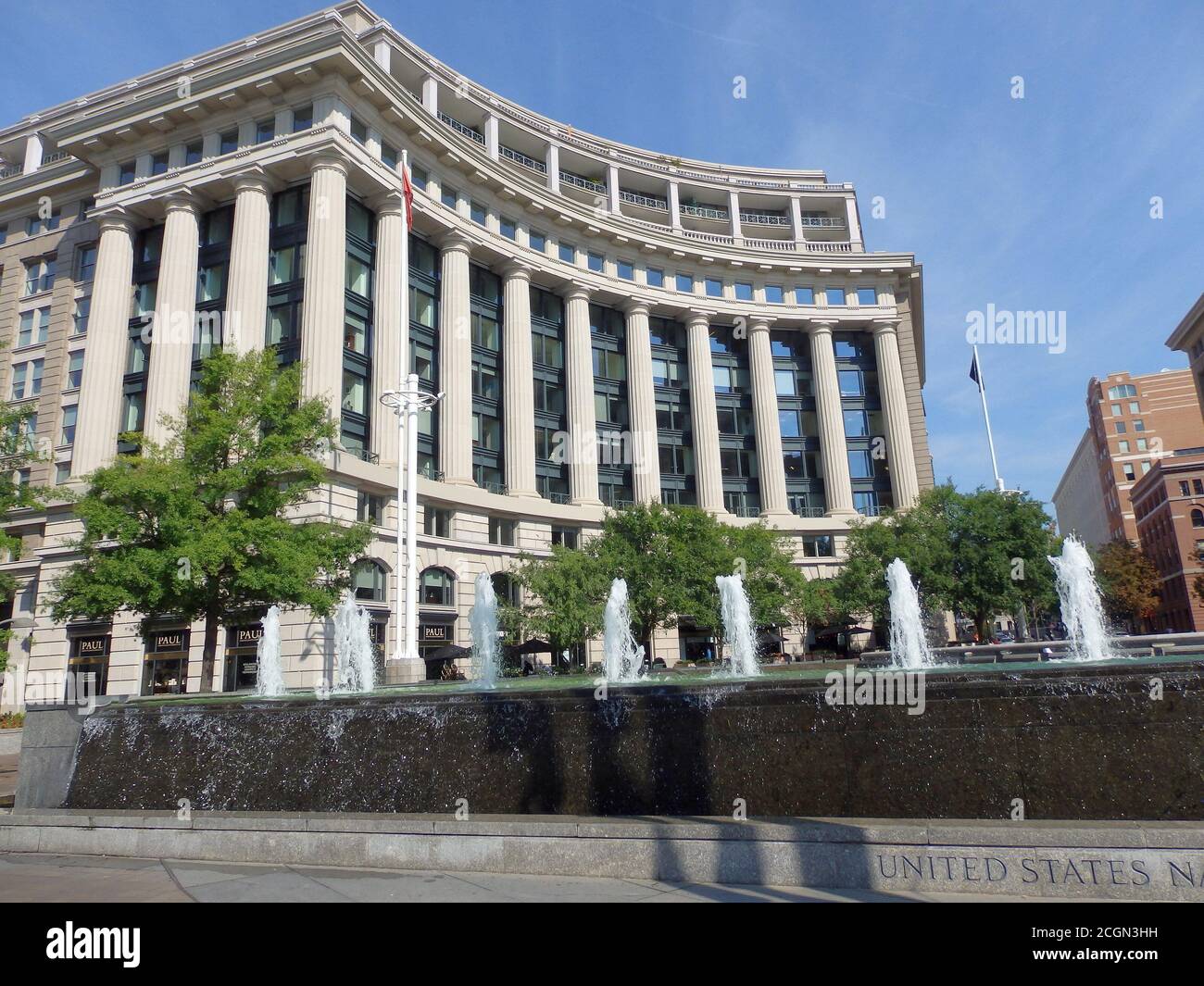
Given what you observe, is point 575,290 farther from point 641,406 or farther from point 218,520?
point 218,520

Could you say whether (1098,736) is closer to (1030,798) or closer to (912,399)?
(1030,798)

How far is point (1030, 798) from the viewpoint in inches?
289

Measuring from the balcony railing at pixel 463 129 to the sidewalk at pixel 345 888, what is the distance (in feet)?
180

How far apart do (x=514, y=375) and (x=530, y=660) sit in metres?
17.9

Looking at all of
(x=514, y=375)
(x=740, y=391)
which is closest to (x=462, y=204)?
(x=514, y=375)

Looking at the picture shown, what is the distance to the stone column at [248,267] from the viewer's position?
37188 millimetres

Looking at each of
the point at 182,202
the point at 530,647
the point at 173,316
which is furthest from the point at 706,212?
the point at 530,647

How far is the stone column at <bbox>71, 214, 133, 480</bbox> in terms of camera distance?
39.2 m

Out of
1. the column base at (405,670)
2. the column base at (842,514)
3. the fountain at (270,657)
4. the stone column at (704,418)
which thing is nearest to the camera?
the fountain at (270,657)

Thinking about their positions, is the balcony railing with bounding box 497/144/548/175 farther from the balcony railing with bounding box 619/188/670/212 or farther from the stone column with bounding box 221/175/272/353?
the stone column with bounding box 221/175/272/353

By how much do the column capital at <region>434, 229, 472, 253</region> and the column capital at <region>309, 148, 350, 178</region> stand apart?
8047 millimetres

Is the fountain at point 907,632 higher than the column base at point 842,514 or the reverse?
the reverse

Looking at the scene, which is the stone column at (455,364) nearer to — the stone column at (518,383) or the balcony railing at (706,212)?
the stone column at (518,383)

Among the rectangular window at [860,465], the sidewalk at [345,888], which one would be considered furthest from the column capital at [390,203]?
the sidewalk at [345,888]
